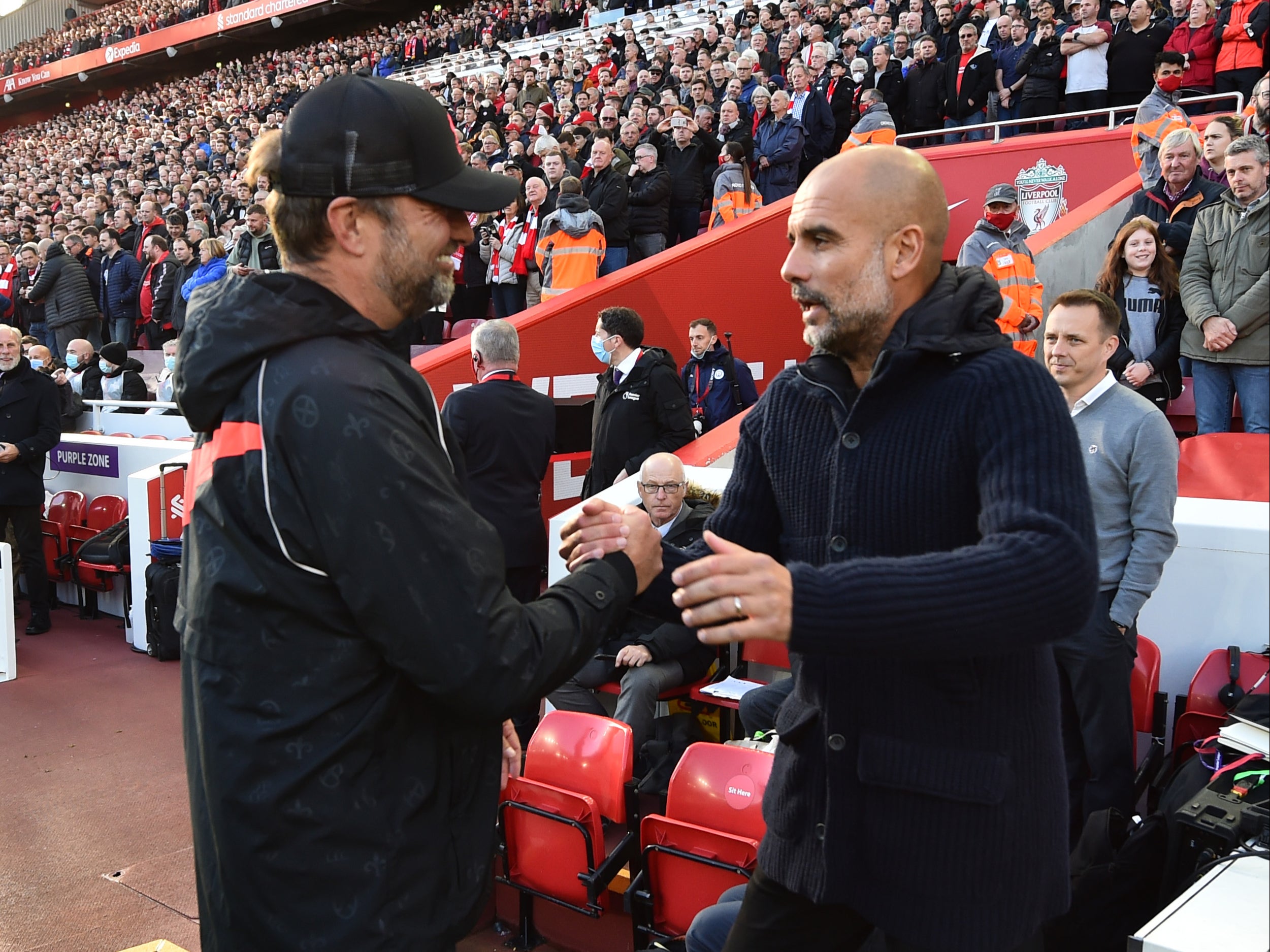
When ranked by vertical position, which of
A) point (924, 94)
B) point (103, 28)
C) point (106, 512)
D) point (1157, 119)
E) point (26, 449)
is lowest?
point (106, 512)

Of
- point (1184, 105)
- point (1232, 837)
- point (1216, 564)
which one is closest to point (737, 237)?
point (1184, 105)

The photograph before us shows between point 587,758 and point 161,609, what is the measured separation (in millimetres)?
4345

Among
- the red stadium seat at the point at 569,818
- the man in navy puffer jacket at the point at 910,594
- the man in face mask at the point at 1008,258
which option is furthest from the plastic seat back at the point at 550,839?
the man in face mask at the point at 1008,258

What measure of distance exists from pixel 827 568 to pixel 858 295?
445 millimetres

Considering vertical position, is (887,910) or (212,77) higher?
(212,77)

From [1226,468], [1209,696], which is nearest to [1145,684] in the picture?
[1209,696]

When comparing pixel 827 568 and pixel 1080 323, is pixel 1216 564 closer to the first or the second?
pixel 1080 323

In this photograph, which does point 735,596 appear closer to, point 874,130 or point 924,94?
point 874,130

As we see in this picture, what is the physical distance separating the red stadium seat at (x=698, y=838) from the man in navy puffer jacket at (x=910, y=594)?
138 cm

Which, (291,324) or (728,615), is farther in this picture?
(291,324)

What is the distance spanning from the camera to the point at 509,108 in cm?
1567

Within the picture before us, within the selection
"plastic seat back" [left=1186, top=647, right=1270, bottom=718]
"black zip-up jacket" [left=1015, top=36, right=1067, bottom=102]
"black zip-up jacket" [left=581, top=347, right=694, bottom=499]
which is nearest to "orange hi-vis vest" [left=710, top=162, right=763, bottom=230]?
"black zip-up jacket" [left=1015, top=36, right=1067, bottom=102]

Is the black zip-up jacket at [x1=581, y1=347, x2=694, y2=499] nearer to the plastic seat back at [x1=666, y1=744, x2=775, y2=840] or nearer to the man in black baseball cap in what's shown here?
the plastic seat back at [x1=666, y1=744, x2=775, y2=840]

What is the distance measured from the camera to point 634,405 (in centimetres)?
594
